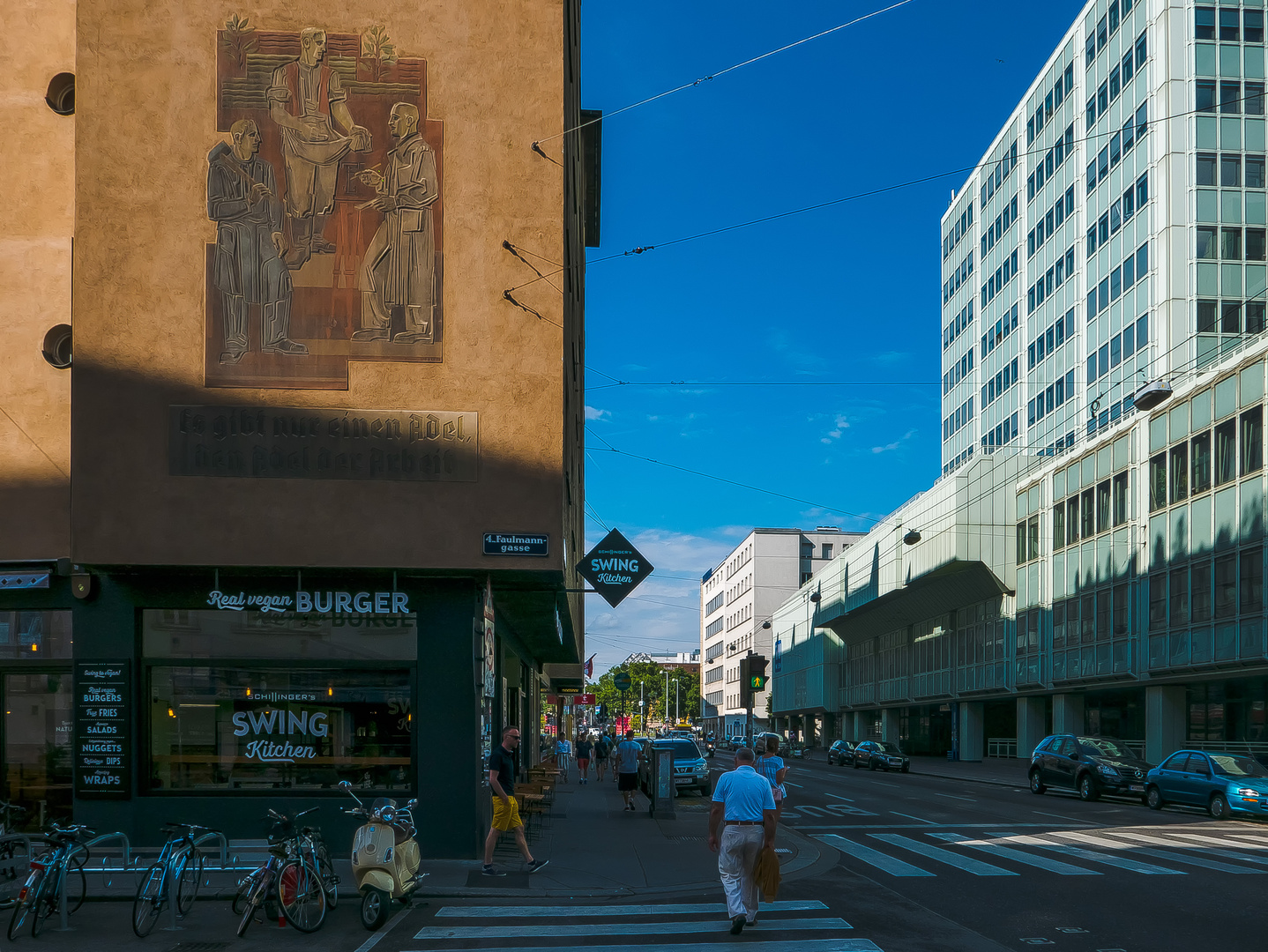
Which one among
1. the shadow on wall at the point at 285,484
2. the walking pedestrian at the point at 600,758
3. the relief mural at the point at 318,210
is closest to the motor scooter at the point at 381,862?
the shadow on wall at the point at 285,484

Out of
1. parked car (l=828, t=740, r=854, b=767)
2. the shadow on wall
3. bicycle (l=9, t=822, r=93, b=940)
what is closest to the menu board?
the shadow on wall

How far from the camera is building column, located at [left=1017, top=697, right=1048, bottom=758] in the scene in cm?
5253

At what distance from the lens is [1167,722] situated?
1566 inches

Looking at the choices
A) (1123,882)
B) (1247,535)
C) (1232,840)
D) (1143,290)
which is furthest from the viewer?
(1143,290)

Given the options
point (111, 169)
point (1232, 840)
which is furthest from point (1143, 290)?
point (111, 169)

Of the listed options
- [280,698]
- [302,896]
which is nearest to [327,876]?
[302,896]

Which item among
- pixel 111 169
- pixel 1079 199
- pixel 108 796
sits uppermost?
pixel 1079 199

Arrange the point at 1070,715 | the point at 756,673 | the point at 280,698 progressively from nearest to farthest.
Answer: the point at 280,698 → the point at 756,673 → the point at 1070,715

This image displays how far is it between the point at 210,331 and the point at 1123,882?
1288 centimetres

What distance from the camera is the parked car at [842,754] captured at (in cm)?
5781

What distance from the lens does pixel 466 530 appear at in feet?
50.5

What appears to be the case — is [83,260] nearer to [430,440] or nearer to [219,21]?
[219,21]

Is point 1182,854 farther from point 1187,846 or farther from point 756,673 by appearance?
point 756,673

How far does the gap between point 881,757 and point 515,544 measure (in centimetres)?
4114
